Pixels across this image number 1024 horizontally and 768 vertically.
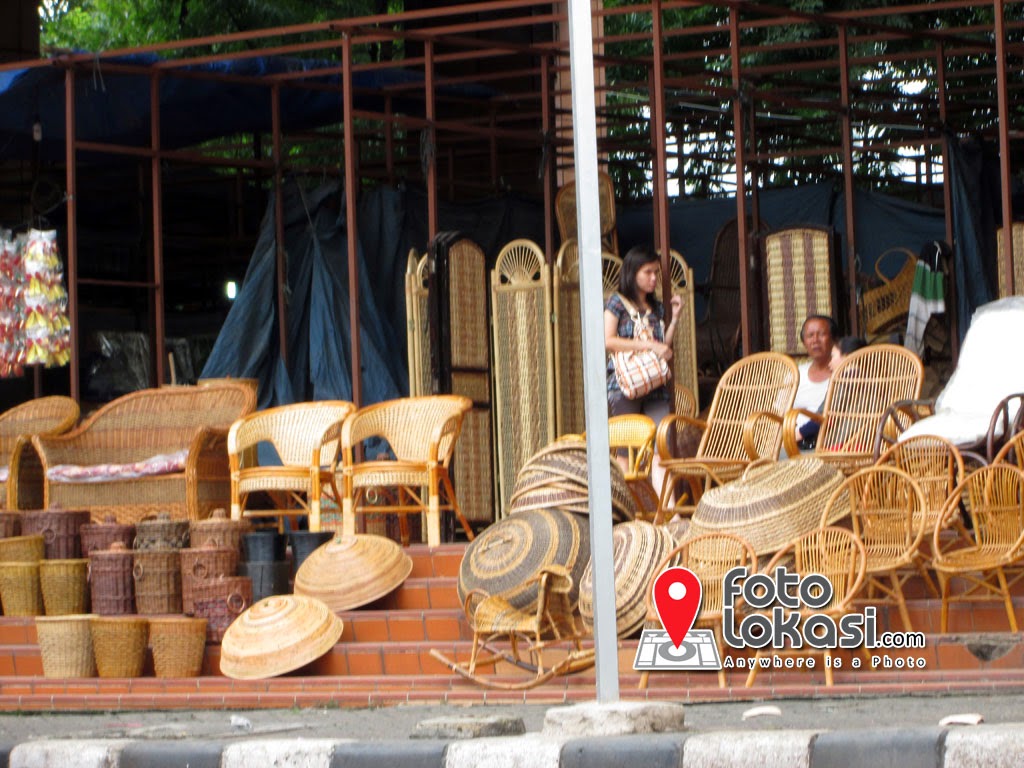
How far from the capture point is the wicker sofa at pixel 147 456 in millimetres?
11586

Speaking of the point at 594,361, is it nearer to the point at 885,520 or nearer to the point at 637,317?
the point at 885,520

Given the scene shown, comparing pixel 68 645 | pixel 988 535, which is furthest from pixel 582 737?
pixel 68 645

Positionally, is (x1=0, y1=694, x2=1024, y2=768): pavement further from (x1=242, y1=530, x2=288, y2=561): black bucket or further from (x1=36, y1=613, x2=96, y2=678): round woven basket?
(x1=242, y1=530, x2=288, y2=561): black bucket

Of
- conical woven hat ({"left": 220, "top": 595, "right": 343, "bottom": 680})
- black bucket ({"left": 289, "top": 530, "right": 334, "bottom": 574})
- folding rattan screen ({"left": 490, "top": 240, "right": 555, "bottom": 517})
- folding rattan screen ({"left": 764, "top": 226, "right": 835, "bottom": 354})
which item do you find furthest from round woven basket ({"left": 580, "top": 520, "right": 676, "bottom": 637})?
folding rattan screen ({"left": 764, "top": 226, "right": 835, "bottom": 354})

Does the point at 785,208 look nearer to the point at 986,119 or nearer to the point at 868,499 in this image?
the point at 986,119

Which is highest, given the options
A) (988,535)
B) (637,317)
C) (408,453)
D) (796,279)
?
(796,279)

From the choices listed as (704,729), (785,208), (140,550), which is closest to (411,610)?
(140,550)

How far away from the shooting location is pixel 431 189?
12062 mm

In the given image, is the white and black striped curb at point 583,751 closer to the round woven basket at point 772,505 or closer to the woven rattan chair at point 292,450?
the round woven basket at point 772,505

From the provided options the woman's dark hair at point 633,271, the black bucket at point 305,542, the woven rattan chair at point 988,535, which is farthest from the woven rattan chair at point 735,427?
the black bucket at point 305,542

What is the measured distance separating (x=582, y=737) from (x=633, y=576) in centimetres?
214

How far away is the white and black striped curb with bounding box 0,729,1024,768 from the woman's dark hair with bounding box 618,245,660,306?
4208mm

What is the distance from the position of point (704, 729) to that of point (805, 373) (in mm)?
4632

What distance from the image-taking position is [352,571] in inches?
372
